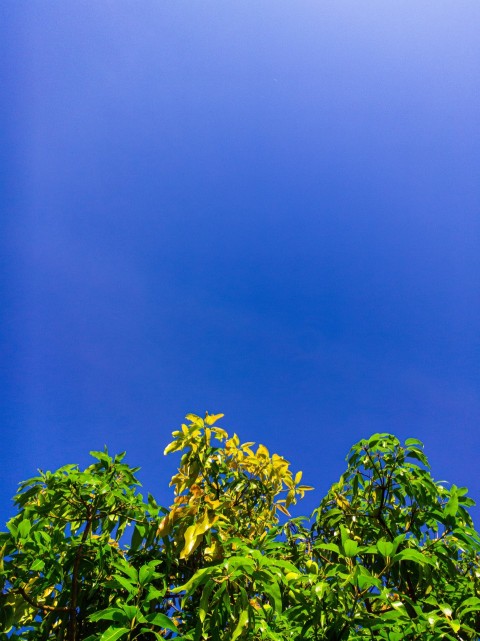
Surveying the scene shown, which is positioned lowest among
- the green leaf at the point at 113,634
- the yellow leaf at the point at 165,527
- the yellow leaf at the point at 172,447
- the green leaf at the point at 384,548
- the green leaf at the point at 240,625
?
the green leaf at the point at 113,634

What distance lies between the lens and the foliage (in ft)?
6.66

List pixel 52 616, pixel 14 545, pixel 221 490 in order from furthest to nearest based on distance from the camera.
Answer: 1. pixel 221 490
2. pixel 52 616
3. pixel 14 545

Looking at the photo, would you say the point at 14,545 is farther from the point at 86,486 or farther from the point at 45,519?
the point at 86,486

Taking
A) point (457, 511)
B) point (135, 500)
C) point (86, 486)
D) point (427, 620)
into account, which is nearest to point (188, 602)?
point (135, 500)

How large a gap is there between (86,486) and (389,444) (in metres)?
2.10

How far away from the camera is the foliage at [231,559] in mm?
2031

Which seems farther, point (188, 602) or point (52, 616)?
point (188, 602)

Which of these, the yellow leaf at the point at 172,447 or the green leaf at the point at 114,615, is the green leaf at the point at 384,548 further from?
the yellow leaf at the point at 172,447

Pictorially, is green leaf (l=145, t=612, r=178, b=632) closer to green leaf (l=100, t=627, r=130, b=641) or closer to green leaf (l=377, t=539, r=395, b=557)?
green leaf (l=100, t=627, r=130, b=641)

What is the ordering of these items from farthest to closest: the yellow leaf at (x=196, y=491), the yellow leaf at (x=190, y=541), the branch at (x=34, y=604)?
the yellow leaf at (x=196, y=491)
the yellow leaf at (x=190, y=541)
the branch at (x=34, y=604)

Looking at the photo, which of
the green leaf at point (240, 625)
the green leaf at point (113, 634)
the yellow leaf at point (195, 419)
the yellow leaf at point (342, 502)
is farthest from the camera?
the yellow leaf at point (342, 502)

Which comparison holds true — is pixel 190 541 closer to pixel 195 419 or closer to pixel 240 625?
pixel 240 625

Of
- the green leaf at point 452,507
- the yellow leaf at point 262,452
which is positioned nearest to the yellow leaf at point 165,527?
the yellow leaf at point 262,452

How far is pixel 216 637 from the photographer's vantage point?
2123 mm
